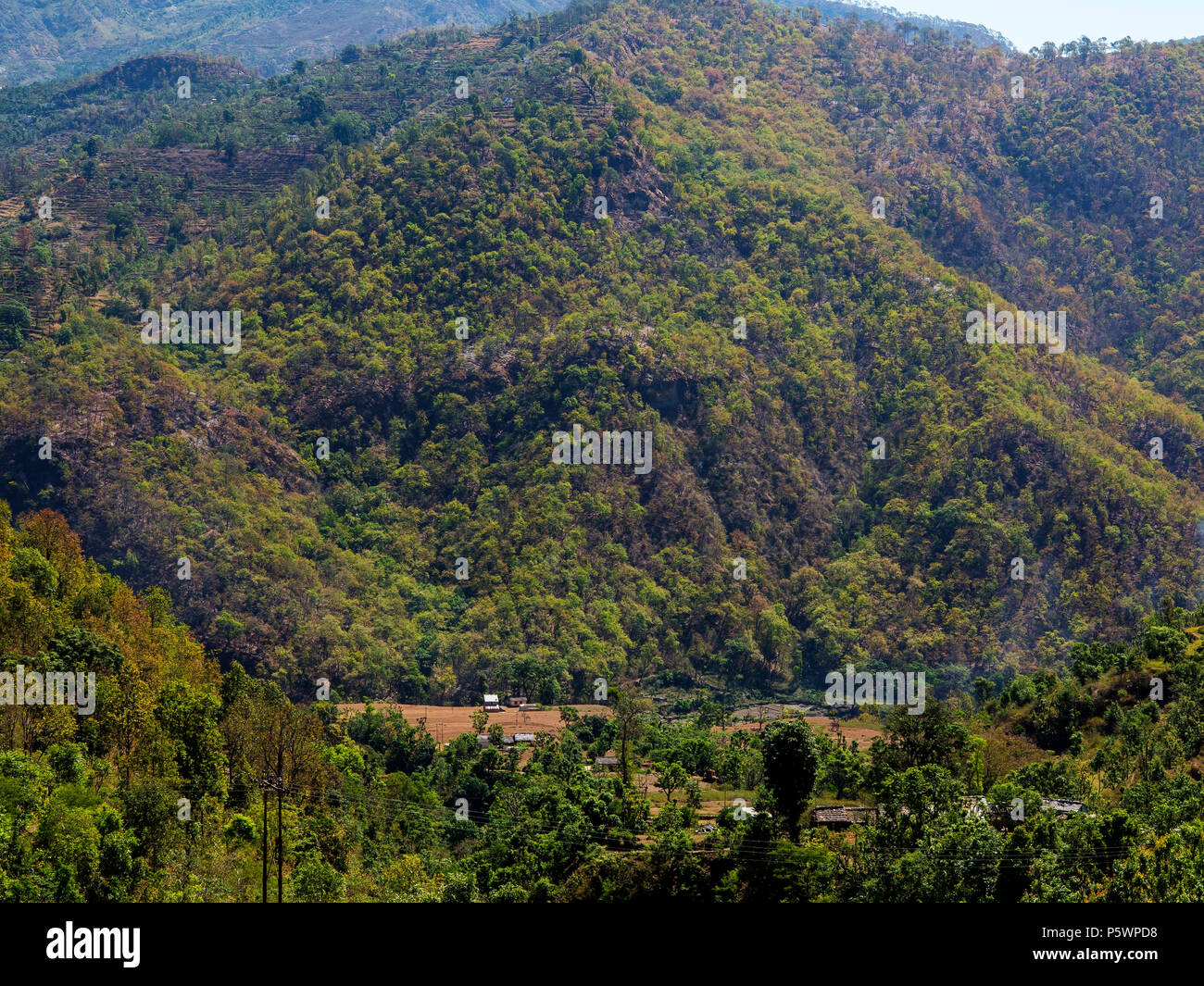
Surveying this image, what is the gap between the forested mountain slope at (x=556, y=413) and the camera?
296 ft

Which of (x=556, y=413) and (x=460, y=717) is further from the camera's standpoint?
(x=556, y=413)

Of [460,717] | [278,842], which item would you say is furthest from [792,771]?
[460,717]

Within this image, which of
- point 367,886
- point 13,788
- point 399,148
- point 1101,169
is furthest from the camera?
point 1101,169

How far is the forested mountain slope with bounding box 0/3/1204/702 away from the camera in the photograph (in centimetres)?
9012

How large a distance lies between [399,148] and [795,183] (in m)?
37.1

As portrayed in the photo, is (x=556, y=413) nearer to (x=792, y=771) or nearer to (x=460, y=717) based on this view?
(x=460, y=717)

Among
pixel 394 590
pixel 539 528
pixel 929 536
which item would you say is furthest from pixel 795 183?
pixel 394 590

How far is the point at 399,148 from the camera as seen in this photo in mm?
120188

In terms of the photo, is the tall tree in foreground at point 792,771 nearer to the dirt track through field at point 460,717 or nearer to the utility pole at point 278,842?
the utility pole at point 278,842

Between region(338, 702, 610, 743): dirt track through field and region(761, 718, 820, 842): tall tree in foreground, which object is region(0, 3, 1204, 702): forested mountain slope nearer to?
region(338, 702, 610, 743): dirt track through field

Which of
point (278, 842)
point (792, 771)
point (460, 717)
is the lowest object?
point (460, 717)

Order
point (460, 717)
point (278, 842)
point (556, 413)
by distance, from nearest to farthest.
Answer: point (278, 842)
point (460, 717)
point (556, 413)

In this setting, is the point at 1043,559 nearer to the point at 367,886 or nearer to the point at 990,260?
the point at 990,260

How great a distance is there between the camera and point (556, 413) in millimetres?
104312
